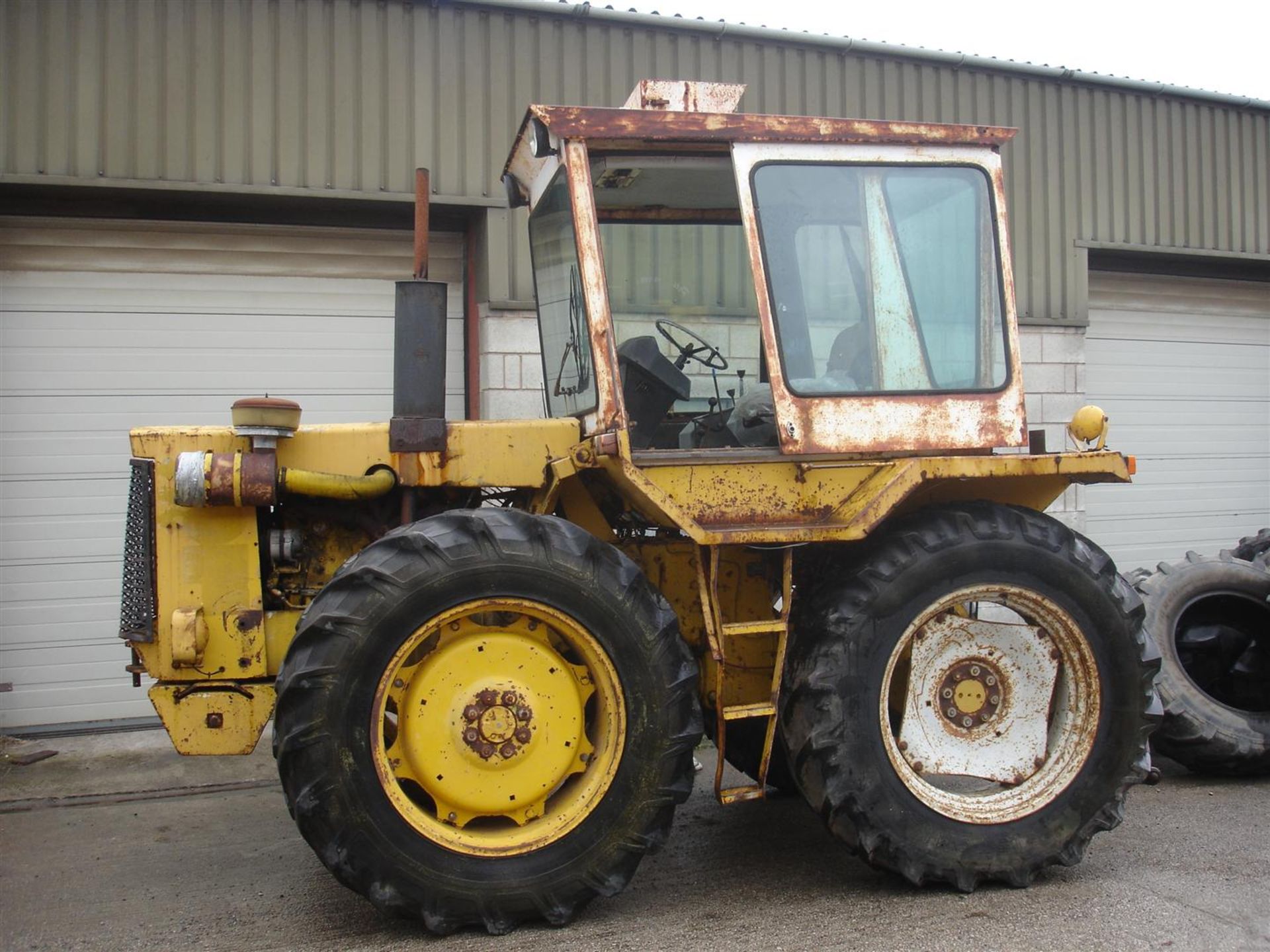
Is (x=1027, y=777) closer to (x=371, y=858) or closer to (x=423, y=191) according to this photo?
(x=371, y=858)

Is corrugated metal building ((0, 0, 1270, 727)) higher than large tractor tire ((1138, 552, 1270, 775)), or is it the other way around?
corrugated metal building ((0, 0, 1270, 727))

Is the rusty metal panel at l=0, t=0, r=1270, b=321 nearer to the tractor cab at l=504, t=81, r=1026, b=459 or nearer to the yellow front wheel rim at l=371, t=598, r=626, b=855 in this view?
the tractor cab at l=504, t=81, r=1026, b=459

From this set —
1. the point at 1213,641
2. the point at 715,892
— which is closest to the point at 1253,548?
the point at 1213,641

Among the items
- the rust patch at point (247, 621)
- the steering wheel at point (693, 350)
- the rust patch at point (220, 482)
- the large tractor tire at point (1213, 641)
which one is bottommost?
the large tractor tire at point (1213, 641)

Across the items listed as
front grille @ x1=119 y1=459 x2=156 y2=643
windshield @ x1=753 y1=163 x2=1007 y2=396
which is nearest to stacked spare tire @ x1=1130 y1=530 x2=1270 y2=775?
windshield @ x1=753 y1=163 x2=1007 y2=396

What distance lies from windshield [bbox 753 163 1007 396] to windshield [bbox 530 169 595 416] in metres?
0.75

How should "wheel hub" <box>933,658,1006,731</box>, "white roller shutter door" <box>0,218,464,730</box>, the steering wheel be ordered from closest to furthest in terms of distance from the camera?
1. "wheel hub" <box>933,658,1006,731</box>
2. the steering wheel
3. "white roller shutter door" <box>0,218,464,730</box>

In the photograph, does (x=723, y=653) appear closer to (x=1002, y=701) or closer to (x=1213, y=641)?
(x=1002, y=701)

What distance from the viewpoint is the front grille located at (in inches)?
168

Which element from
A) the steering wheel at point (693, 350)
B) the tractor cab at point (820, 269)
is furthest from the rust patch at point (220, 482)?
the steering wheel at point (693, 350)

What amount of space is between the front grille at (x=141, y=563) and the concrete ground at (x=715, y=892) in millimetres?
1026

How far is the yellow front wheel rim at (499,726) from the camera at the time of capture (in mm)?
3879

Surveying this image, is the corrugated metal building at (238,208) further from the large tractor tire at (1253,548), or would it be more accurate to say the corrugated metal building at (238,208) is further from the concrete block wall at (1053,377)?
the large tractor tire at (1253,548)

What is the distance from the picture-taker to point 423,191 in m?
4.42
